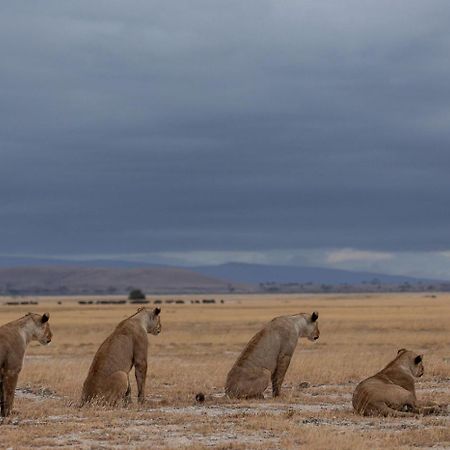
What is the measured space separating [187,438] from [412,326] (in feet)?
154

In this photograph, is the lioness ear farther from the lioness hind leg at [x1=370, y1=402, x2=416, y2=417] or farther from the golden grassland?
the lioness hind leg at [x1=370, y1=402, x2=416, y2=417]

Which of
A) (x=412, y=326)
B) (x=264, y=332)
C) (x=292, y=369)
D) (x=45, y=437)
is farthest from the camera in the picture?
(x=412, y=326)

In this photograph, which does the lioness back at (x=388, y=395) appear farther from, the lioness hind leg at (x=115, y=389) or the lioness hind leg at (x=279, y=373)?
the lioness hind leg at (x=115, y=389)

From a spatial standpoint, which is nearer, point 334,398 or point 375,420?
point 375,420

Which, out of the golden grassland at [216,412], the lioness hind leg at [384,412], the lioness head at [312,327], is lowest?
the golden grassland at [216,412]

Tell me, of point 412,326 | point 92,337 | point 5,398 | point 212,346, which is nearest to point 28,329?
point 5,398

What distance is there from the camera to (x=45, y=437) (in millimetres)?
14430

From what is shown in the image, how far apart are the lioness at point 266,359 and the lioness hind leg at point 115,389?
2.43 meters

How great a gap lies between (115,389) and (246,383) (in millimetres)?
2845

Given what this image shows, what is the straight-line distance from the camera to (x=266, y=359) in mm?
20016

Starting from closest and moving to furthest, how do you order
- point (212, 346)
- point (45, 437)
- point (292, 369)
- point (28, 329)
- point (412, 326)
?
point (45, 437) < point (28, 329) < point (292, 369) < point (212, 346) < point (412, 326)

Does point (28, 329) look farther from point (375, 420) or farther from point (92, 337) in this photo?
point (92, 337)

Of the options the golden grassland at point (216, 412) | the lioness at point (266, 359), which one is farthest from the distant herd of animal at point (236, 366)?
the golden grassland at point (216, 412)

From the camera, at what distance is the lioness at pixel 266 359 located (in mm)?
19594
